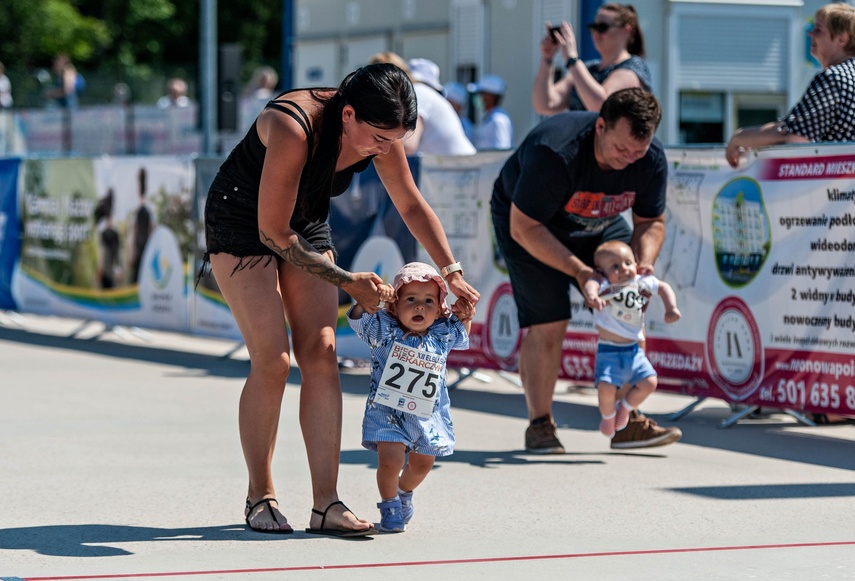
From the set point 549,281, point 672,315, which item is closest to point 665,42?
point 549,281

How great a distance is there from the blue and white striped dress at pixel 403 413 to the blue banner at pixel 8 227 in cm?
956

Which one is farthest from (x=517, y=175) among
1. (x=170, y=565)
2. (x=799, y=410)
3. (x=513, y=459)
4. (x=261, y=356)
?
(x=170, y=565)

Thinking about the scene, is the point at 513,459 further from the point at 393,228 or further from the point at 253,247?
the point at 393,228

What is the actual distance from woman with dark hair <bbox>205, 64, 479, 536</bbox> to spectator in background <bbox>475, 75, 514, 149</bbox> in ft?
24.4

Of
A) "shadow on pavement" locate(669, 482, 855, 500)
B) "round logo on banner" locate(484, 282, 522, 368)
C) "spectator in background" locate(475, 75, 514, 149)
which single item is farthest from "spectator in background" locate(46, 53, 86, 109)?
"shadow on pavement" locate(669, 482, 855, 500)

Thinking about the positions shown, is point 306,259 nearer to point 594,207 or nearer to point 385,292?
point 385,292

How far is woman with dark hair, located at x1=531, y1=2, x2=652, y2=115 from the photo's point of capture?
912cm

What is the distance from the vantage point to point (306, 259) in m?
5.55

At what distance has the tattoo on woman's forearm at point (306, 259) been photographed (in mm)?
5535

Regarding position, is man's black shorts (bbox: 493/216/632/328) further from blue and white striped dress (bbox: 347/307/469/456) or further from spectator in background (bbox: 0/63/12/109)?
spectator in background (bbox: 0/63/12/109)

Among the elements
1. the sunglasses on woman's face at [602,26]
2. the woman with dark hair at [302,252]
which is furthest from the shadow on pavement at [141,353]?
the woman with dark hair at [302,252]

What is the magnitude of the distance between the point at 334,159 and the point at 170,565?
5.05ft

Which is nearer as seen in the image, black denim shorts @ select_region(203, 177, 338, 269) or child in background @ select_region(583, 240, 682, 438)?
black denim shorts @ select_region(203, 177, 338, 269)

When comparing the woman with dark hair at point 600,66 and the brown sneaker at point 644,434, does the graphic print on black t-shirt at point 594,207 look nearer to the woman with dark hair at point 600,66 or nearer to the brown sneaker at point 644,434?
the brown sneaker at point 644,434
